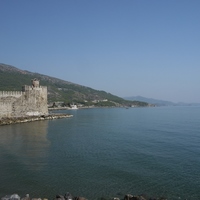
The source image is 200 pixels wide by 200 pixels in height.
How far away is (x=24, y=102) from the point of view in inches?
1956

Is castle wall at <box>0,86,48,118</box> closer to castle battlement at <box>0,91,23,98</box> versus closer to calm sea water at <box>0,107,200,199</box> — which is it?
castle battlement at <box>0,91,23,98</box>

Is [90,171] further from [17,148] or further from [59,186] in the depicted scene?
[17,148]

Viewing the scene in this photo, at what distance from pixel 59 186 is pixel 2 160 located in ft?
22.8

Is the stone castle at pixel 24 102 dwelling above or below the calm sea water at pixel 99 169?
above

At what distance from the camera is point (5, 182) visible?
14.7m

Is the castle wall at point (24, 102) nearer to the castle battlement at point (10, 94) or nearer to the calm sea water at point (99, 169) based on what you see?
the castle battlement at point (10, 94)

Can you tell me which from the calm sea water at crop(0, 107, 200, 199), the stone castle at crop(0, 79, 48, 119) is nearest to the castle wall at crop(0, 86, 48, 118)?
the stone castle at crop(0, 79, 48, 119)

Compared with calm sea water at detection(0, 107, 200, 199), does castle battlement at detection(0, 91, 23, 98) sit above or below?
above

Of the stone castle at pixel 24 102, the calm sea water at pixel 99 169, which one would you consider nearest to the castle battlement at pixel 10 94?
the stone castle at pixel 24 102

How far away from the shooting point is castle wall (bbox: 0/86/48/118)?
45037 mm

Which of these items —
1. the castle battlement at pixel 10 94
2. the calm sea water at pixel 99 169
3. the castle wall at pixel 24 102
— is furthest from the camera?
the castle wall at pixel 24 102

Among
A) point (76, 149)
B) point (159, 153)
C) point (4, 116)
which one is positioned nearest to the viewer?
point (159, 153)

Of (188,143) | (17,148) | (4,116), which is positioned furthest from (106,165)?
(4,116)

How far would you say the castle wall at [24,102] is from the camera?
148 feet
